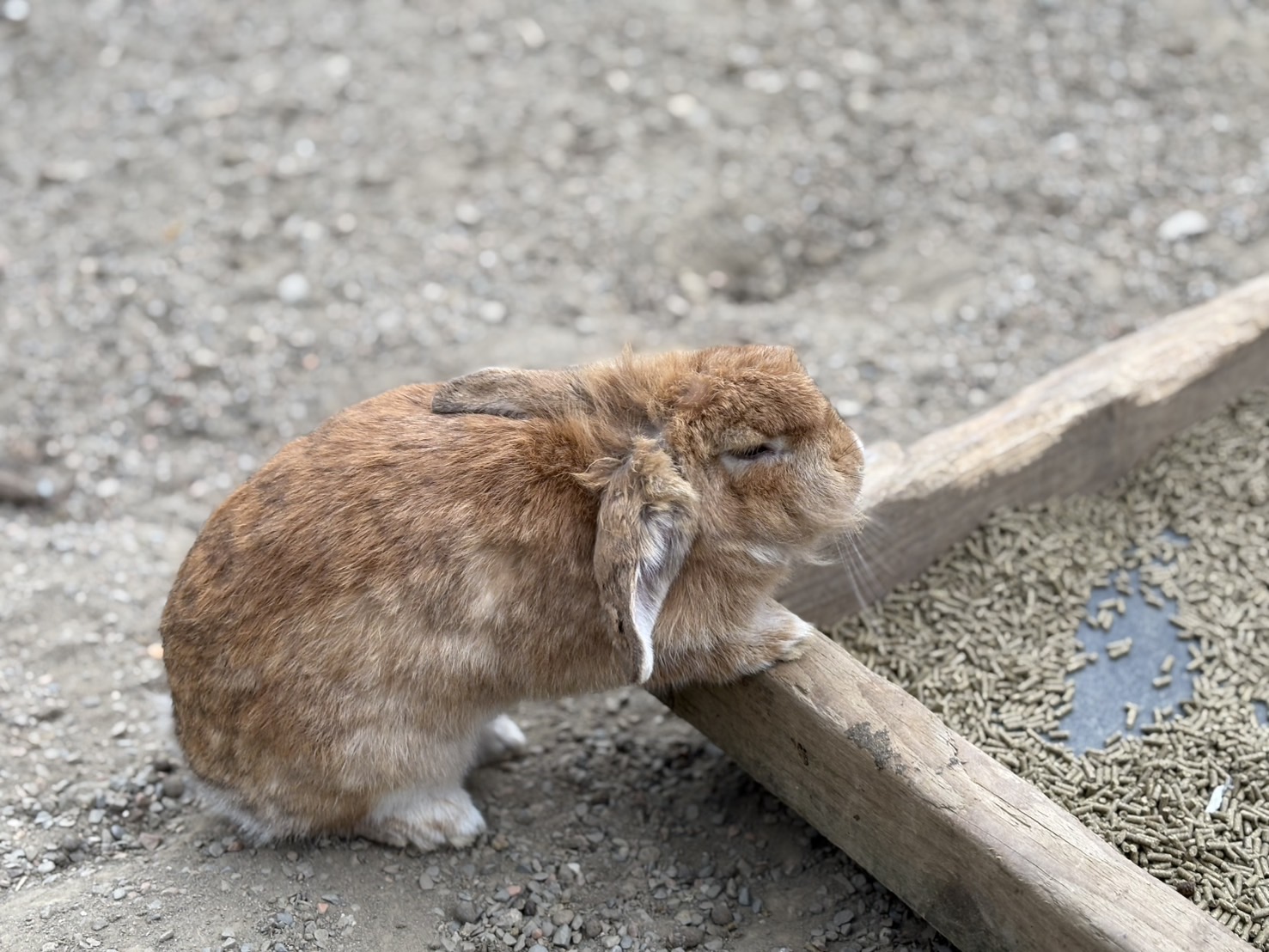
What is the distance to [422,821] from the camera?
13.6 ft

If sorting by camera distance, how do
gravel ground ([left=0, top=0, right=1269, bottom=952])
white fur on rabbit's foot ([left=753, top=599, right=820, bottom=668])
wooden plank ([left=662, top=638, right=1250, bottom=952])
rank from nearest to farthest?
wooden plank ([left=662, top=638, right=1250, bottom=952])
white fur on rabbit's foot ([left=753, top=599, right=820, bottom=668])
gravel ground ([left=0, top=0, right=1269, bottom=952])

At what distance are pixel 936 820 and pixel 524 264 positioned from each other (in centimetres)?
458

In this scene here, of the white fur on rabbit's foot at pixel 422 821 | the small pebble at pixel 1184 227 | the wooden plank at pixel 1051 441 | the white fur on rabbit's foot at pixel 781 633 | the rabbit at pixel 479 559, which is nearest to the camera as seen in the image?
the rabbit at pixel 479 559

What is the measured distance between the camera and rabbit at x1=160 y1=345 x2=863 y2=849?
3729mm

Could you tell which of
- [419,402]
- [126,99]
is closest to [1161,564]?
[419,402]

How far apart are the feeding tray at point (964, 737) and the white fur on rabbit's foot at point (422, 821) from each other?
0.77 metres

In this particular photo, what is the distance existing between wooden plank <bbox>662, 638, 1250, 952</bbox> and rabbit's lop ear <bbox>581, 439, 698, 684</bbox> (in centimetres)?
49

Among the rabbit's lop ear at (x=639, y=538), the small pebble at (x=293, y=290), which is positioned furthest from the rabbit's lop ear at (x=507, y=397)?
the small pebble at (x=293, y=290)

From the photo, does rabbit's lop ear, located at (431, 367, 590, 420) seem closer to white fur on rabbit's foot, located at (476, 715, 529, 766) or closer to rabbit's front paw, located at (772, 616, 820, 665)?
rabbit's front paw, located at (772, 616, 820, 665)

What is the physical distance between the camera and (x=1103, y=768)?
402 cm

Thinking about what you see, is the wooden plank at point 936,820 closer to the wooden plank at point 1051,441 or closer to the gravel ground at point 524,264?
the gravel ground at point 524,264

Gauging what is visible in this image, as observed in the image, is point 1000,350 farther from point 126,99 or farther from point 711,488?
point 126,99

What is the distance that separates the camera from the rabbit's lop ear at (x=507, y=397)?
3941mm

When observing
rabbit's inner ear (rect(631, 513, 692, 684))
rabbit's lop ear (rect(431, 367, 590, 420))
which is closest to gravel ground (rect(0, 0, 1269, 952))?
rabbit's inner ear (rect(631, 513, 692, 684))
